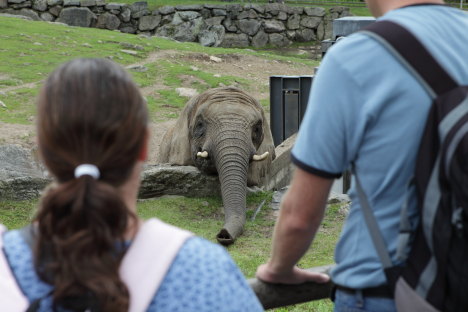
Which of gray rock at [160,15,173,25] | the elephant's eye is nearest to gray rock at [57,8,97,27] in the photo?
gray rock at [160,15,173,25]

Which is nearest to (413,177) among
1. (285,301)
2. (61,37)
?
(285,301)

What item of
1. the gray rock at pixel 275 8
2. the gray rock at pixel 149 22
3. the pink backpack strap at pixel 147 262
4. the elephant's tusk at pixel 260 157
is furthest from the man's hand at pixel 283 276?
the gray rock at pixel 275 8

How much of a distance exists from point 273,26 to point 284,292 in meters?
25.8

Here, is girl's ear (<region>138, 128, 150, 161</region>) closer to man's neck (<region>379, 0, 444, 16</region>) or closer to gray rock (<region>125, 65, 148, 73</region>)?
man's neck (<region>379, 0, 444, 16</region>)

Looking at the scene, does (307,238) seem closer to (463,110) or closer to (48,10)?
(463,110)

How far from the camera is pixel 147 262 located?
5.24 feet

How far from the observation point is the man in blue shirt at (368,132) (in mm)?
2043

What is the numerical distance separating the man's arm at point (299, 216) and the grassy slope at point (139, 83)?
2.64 m

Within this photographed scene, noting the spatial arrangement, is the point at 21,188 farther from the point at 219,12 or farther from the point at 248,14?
the point at 248,14

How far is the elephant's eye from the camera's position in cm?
891

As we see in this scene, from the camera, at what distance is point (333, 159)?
2.08 meters

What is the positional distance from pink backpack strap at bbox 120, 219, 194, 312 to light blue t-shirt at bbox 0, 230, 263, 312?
0.02 meters

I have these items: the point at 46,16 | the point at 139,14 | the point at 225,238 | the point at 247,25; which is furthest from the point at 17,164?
the point at 247,25

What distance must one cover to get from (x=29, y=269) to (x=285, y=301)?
105 centimetres
